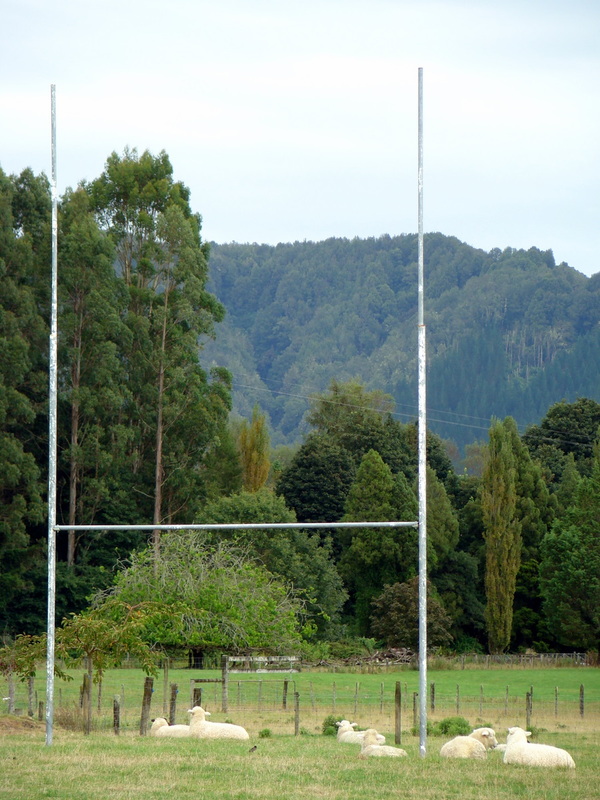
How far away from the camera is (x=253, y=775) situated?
11.5 meters

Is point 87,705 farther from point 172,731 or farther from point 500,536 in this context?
point 500,536

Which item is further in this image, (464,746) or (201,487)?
(201,487)

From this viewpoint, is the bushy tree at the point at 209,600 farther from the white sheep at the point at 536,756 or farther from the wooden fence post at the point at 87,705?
the white sheep at the point at 536,756

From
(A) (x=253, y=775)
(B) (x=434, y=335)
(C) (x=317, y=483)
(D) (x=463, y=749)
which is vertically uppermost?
(B) (x=434, y=335)

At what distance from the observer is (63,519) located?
45312mm

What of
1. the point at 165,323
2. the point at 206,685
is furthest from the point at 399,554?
the point at 206,685

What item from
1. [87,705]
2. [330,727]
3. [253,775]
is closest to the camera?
[253,775]

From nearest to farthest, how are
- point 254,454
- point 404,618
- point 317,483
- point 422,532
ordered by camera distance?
point 422,532 < point 404,618 < point 254,454 < point 317,483

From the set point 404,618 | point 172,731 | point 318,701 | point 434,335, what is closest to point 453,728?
point 172,731

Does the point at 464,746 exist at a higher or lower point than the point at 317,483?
lower

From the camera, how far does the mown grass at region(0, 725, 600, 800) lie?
10344 millimetres

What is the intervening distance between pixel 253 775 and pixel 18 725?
746 centimetres

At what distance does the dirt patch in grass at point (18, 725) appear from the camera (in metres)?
17.2

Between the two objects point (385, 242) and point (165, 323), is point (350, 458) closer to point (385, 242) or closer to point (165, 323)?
point (165, 323)
